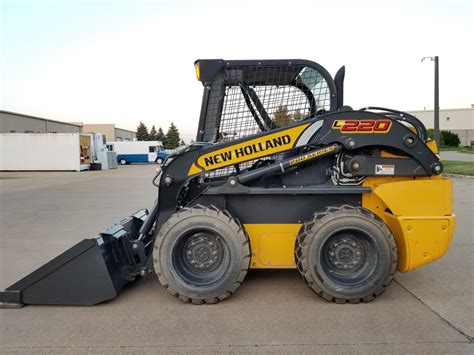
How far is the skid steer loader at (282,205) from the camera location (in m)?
4.24

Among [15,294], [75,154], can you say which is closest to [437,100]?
[15,294]

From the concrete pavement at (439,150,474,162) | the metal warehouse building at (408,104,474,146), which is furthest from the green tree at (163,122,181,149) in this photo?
the concrete pavement at (439,150,474,162)

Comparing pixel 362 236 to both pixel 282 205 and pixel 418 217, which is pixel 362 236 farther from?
pixel 282 205

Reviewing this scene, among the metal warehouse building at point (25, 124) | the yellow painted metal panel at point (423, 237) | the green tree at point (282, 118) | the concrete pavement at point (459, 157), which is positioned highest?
the metal warehouse building at point (25, 124)

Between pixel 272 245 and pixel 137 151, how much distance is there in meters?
48.3

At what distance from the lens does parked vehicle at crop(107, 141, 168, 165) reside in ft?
167

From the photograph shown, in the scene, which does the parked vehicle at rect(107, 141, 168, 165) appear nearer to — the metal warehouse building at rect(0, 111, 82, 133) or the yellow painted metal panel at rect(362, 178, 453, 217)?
the metal warehouse building at rect(0, 111, 82, 133)

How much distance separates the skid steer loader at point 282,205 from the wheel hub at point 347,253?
0.01 metres

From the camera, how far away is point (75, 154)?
33312mm

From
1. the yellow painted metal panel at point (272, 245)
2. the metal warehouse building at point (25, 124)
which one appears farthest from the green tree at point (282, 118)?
the metal warehouse building at point (25, 124)

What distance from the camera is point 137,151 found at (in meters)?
51.0

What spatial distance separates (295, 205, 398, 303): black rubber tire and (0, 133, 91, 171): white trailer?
32.2 m

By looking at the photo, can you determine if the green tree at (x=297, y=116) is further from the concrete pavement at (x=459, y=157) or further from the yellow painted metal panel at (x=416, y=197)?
the concrete pavement at (x=459, y=157)

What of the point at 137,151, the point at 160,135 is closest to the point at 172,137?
the point at 160,135
